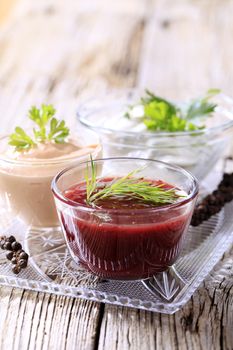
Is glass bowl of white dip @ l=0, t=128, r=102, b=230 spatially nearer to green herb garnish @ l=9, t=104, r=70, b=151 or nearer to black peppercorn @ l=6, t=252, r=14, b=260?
green herb garnish @ l=9, t=104, r=70, b=151

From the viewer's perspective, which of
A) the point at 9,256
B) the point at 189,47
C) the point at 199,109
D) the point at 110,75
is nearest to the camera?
the point at 9,256

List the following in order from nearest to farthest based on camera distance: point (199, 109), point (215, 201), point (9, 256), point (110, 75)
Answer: point (9, 256) → point (215, 201) → point (199, 109) → point (110, 75)

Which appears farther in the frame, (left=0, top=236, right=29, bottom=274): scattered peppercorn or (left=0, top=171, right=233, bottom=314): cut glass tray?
(left=0, top=236, right=29, bottom=274): scattered peppercorn

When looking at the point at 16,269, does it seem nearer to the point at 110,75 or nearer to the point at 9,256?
the point at 9,256

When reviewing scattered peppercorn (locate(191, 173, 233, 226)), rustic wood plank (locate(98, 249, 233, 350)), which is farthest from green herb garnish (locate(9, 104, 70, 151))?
rustic wood plank (locate(98, 249, 233, 350))

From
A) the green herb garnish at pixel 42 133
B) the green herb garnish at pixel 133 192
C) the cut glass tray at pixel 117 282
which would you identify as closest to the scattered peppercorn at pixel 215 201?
the cut glass tray at pixel 117 282

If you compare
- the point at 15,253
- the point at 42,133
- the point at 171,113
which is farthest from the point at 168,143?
the point at 15,253
